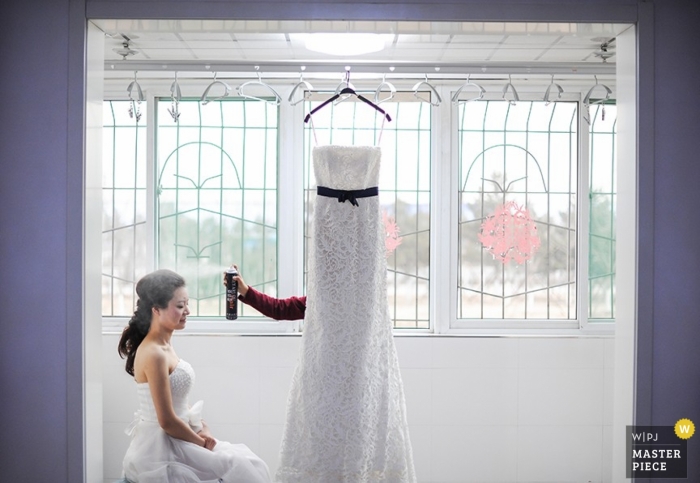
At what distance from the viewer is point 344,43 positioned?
3.10 m

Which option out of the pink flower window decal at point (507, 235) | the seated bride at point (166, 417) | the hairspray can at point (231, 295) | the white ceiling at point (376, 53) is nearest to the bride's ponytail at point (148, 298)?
the seated bride at point (166, 417)

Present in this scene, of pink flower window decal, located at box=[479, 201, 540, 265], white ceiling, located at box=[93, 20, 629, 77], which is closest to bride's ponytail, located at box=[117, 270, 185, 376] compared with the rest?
white ceiling, located at box=[93, 20, 629, 77]

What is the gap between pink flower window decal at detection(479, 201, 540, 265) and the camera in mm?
3967

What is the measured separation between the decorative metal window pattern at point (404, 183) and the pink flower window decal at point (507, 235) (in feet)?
1.13

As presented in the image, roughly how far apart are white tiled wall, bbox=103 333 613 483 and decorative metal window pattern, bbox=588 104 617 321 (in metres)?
0.28

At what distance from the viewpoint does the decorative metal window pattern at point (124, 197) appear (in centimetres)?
398

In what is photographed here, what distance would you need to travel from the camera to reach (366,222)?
261cm

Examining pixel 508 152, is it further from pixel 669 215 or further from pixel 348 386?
pixel 348 386

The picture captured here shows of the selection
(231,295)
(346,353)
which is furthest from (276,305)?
(346,353)

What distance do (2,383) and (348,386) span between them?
121 cm

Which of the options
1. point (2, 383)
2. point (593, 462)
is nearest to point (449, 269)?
point (593, 462)

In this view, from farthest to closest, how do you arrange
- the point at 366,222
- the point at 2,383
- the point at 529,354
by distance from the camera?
the point at 529,354 → the point at 366,222 → the point at 2,383

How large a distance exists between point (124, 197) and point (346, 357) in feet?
6.63

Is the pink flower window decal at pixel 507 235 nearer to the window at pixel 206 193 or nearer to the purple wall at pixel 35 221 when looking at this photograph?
the window at pixel 206 193
